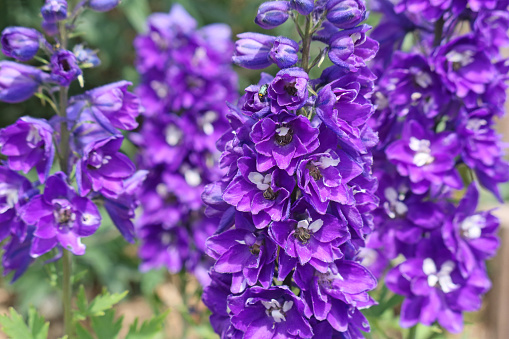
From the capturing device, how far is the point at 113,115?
85.5 inches

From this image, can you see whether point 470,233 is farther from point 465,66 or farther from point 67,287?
point 67,287

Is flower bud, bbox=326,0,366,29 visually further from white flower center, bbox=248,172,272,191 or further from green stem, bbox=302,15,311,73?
white flower center, bbox=248,172,272,191

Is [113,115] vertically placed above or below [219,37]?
above

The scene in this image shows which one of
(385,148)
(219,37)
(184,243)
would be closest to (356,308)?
(385,148)

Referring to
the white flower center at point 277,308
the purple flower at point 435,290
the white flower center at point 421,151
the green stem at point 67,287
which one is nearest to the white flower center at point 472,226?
the purple flower at point 435,290

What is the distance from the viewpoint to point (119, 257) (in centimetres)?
472

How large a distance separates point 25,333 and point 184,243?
129cm

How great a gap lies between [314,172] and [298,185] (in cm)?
9

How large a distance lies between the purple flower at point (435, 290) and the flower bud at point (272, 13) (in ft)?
3.81

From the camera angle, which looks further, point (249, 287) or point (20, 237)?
point (20, 237)

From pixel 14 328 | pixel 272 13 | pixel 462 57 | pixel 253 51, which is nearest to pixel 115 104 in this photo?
pixel 253 51

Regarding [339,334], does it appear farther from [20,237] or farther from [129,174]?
[20,237]

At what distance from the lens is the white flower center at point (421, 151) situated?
89.7 inches

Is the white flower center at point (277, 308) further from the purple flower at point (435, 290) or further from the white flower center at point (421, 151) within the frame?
the white flower center at point (421, 151)
